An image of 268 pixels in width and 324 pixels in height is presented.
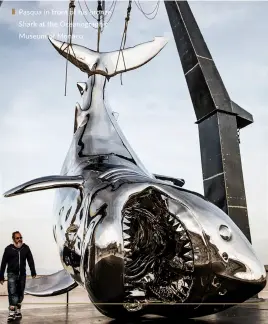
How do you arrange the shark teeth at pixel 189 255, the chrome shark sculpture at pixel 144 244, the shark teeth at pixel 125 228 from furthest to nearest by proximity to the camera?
the shark teeth at pixel 125 228 → the shark teeth at pixel 189 255 → the chrome shark sculpture at pixel 144 244

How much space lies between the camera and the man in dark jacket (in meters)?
6.81

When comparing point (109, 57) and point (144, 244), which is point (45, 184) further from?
point (109, 57)

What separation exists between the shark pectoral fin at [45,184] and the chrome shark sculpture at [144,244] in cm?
1

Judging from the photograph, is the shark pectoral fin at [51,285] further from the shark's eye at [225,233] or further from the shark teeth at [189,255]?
the shark's eye at [225,233]

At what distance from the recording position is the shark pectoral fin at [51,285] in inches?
293

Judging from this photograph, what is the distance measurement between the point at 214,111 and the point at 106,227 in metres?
6.95

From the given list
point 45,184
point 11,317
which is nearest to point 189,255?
point 45,184

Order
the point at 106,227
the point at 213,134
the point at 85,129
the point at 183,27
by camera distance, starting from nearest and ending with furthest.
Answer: the point at 106,227 → the point at 85,129 → the point at 213,134 → the point at 183,27

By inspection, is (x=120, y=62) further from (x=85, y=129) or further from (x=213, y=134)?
(x=213, y=134)

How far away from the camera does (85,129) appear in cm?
756

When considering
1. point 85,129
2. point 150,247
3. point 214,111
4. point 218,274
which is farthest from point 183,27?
point 218,274

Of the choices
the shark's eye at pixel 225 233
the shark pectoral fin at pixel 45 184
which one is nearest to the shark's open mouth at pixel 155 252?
the shark's eye at pixel 225 233

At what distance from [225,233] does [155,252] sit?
3.67 feet

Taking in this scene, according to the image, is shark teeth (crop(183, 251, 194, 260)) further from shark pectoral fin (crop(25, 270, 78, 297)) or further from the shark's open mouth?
shark pectoral fin (crop(25, 270, 78, 297))
